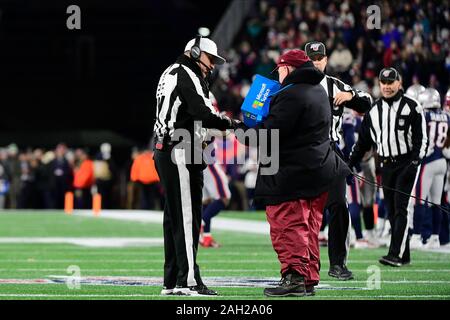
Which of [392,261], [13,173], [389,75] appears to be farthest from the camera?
[13,173]

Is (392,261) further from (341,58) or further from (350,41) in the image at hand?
(350,41)

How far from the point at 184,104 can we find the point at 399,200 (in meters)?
3.51

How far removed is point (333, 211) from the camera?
10305 mm

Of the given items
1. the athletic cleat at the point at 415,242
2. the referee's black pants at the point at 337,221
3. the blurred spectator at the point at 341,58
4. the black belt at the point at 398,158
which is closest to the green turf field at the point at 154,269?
the referee's black pants at the point at 337,221

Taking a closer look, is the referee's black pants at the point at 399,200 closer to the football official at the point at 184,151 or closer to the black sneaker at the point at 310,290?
the black sneaker at the point at 310,290

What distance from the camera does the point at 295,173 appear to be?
851 cm

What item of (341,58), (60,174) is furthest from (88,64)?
(341,58)

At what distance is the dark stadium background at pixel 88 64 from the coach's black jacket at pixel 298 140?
2494 cm

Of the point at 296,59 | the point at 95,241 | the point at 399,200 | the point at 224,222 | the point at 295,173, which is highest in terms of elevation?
the point at 296,59

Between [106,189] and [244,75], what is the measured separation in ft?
13.9

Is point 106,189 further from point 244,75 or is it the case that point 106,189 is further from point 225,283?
point 225,283

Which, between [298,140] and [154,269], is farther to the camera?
[154,269]

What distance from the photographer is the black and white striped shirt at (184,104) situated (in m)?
8.45
